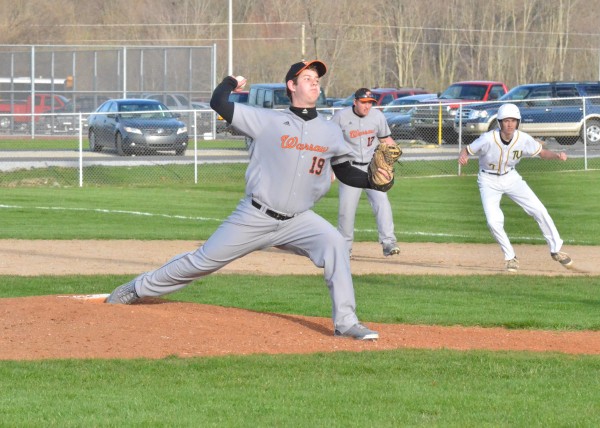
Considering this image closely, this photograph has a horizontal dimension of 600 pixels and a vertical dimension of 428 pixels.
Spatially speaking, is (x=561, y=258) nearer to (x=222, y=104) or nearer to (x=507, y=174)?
(x=507, y=174)

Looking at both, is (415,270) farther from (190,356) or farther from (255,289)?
(190,356)

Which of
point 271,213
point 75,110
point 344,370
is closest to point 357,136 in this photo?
point 271,213

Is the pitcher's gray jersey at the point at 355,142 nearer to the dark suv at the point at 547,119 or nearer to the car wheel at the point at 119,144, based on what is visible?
→ the car wheel at the point at 119,144

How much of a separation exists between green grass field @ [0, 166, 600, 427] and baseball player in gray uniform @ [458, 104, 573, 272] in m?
0.60

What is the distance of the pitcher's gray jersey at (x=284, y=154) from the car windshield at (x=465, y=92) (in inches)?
1223

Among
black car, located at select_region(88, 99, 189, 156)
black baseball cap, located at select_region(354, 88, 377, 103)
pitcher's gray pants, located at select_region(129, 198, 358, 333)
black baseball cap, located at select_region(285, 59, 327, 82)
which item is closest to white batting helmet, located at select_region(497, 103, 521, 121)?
black baseball cap, located at select_region(354, 88, 377, 103)

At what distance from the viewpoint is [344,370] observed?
7547 millimetres

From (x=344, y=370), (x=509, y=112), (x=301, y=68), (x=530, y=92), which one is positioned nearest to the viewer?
(x=344, y=370)

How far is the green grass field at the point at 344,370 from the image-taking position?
637 centimetres

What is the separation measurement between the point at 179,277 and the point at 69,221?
35.6 ft

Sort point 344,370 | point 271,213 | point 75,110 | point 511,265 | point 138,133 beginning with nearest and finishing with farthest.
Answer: point 344,370 < point 271,213 < point 511,265 < point 138,133 < point 75,110

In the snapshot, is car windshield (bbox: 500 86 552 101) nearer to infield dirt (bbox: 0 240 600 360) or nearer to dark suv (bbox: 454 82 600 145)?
dark suv (bbox: 454 82 600 145)

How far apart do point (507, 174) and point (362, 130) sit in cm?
179

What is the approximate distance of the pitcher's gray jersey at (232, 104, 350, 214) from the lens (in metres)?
8.09
